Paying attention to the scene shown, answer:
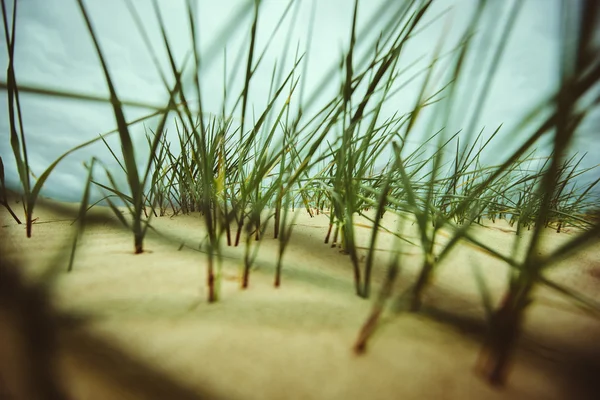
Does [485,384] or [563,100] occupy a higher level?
[563,100]

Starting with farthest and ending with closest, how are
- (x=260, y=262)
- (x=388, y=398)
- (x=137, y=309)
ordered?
(x=260, y=262)
(x=137, y=309)
(x=388, y=398)

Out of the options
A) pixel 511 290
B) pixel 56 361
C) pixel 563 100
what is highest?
pixel 563 100

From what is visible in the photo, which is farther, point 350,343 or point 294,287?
point 294,287

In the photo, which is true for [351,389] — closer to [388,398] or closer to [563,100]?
[388,398]

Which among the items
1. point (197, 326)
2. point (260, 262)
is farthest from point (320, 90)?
point (197, 326)

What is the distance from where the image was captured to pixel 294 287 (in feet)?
1.54

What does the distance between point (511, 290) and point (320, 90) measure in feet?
1.51

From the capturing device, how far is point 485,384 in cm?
29

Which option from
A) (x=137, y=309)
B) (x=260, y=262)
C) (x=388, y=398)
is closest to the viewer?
(x=388, y=398)

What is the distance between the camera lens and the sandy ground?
0.28 meters

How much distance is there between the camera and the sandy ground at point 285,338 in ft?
0.93

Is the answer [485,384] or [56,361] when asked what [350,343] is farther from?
[56,361]

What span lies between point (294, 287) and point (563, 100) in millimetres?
400

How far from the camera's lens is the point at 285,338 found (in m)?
0.34
